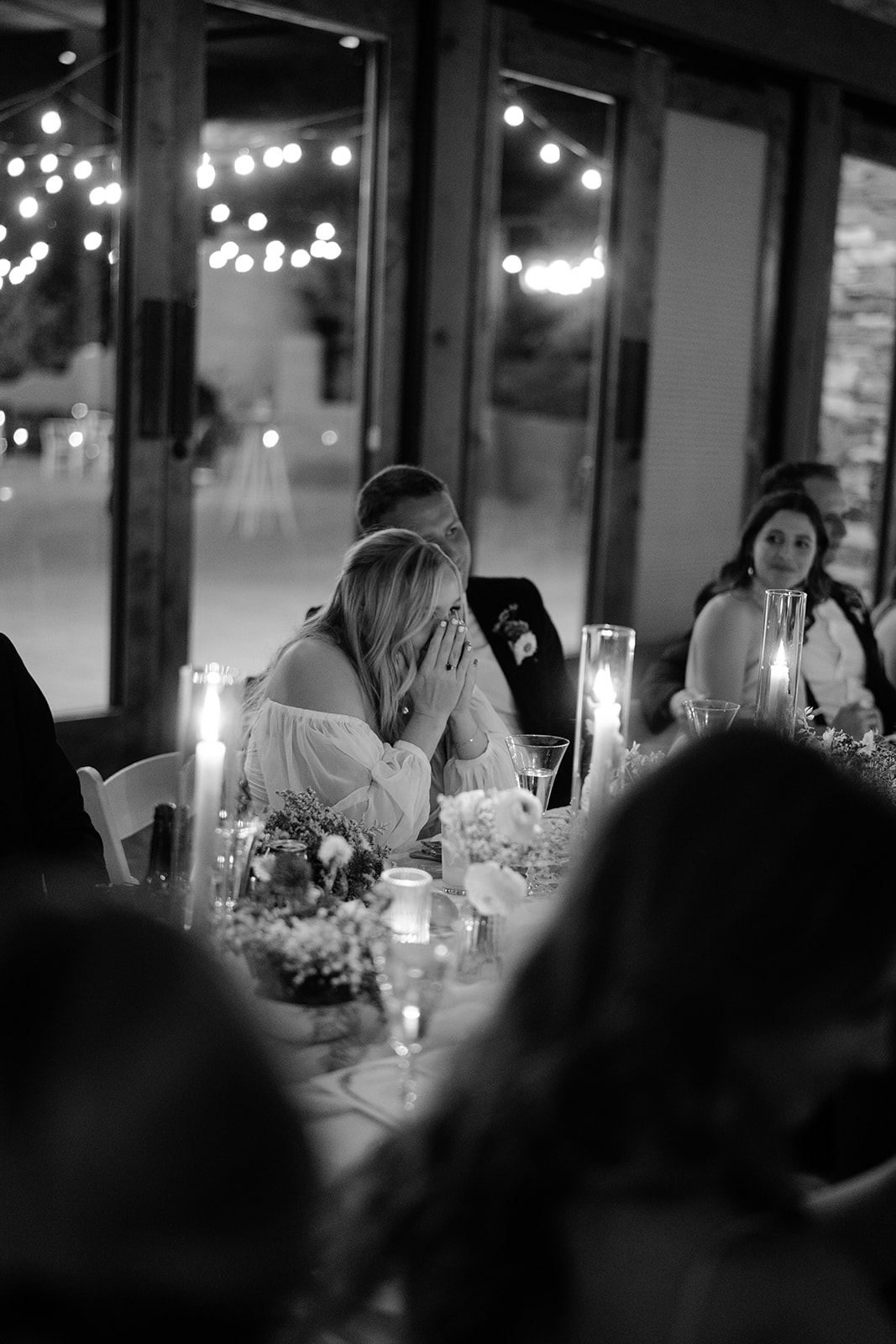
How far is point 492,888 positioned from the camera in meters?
1.80

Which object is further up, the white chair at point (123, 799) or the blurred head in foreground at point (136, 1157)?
the blurred head in foreground at point (136, 1157)

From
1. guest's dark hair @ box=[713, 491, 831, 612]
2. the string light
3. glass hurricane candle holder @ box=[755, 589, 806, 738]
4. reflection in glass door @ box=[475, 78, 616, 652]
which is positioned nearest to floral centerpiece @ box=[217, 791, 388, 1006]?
glass hurricane candle holder @ box=[755, 589, 806, 738]

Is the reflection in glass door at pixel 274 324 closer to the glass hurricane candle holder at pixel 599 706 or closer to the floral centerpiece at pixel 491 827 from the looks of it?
the glass hurricane candle holder at pixel 599 706

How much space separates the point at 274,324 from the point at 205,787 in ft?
22.5

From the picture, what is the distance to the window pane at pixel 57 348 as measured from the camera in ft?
14.1

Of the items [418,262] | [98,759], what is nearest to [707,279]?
[418,262]

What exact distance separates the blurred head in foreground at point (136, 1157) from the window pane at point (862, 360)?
7072 millimetres

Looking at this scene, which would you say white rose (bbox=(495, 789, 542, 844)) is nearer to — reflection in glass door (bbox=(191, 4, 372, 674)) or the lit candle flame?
the lit candle flame

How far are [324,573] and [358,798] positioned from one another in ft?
16.7

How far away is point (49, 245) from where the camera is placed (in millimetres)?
4445

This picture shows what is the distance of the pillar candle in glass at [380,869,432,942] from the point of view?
5.71 ft

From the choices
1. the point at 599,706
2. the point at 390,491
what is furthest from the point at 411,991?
the point at 390,491

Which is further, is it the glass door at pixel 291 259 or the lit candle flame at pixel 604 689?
the glass door at pixel 291 259

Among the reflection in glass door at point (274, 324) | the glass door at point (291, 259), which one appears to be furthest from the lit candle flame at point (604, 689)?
the glass door at point (291, 259)
